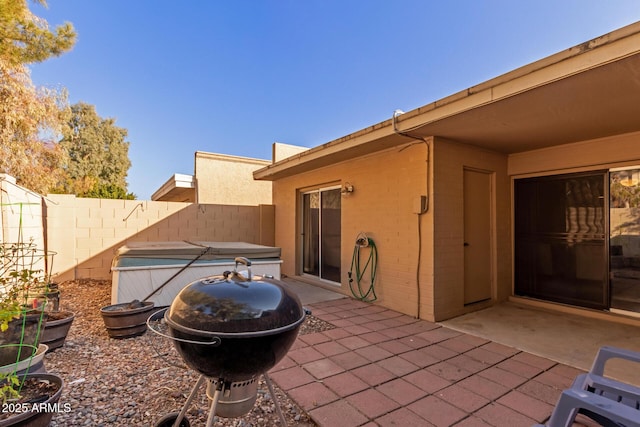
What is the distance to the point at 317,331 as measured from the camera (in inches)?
156

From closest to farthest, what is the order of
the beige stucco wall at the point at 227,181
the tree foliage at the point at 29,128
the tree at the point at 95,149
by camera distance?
the tree foliage at the point at 29,128 → the beige stucco wall at the point at 227,181 → the tree at the point at 95,149

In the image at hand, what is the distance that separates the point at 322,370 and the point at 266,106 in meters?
12.6

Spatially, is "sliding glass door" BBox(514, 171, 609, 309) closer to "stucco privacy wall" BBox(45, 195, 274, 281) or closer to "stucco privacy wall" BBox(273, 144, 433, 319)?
"stucco privacy wall" BBox(273, 144, 433, 319)

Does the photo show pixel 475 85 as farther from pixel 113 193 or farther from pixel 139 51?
pixel 113 193

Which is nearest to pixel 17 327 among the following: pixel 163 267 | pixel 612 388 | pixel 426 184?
pixel 163 267

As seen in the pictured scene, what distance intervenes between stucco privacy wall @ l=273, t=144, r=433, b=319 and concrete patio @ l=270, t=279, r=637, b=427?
835 mm

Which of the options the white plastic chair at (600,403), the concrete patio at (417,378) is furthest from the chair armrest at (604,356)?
the concrete patio at (417,378)

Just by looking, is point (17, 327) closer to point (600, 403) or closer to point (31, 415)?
point (31, 415)

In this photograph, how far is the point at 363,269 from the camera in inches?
221

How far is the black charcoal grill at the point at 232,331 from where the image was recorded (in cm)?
148

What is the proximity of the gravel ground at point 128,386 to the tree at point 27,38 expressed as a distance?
613 cm

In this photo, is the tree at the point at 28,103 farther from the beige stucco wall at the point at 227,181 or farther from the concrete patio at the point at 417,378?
the concrete patio at the point at 417,378

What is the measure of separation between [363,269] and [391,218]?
3.72ft

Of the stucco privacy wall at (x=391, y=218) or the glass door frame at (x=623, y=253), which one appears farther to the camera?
the stucco privacy wall at (x=391, y=218)
